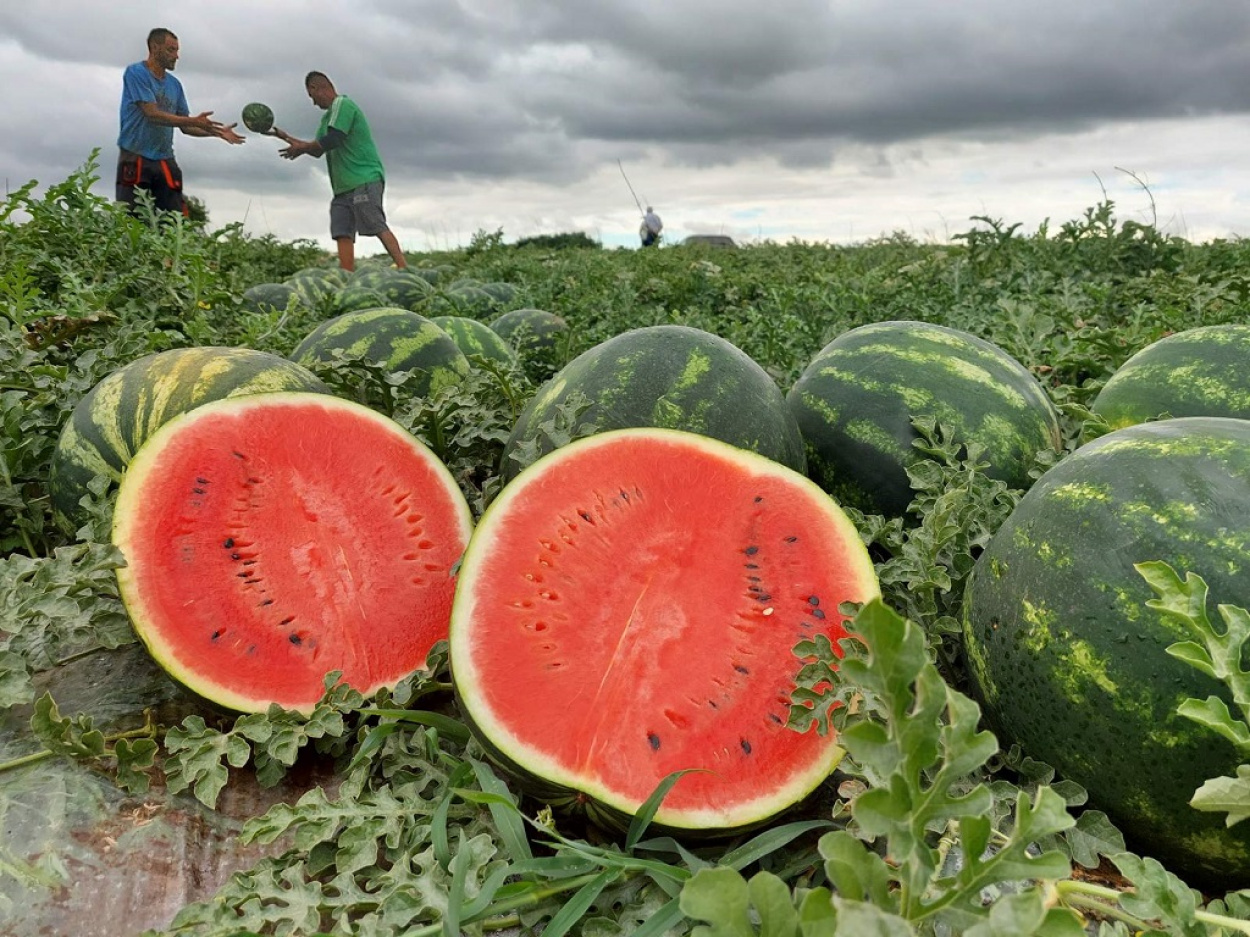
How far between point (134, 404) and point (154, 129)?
678 cm

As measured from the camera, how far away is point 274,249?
30.8 feet

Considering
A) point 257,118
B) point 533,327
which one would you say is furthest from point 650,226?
point 533,327

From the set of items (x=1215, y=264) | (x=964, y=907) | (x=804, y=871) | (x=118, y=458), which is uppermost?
(x=1215, y=264)

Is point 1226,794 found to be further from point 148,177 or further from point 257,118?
point 257,118

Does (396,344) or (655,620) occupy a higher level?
(396,344)

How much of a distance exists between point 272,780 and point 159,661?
1.12ft

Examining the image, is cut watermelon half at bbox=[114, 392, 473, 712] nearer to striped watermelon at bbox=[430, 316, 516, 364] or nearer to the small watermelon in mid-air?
striped watermelon at bbox=[430, 316, 516, 364]

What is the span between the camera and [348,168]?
9805 mm

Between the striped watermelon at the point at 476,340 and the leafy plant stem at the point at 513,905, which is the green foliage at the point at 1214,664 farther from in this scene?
the striped watermelon at the point at 476,340

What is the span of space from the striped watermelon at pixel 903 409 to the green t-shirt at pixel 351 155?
8488 mm

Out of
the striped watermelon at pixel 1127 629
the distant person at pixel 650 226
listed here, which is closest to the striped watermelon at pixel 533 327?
the striped watermelon at pixel 1127 629

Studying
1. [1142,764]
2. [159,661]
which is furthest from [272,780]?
[1142,764]

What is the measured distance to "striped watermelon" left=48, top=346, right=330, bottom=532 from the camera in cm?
238

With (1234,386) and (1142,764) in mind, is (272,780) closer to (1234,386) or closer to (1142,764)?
(1142,764)
